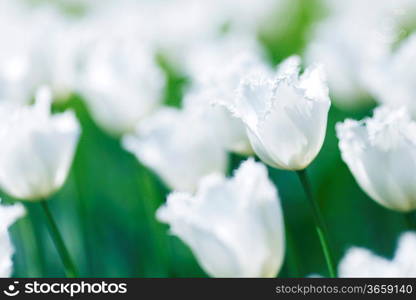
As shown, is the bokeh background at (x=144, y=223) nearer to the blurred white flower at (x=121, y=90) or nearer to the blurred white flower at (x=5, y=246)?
the blurred white flower at (x=121, y=90)

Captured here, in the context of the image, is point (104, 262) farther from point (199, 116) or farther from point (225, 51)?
point (225, 51)

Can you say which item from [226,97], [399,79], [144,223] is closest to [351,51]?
[399,79]

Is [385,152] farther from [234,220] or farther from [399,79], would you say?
[399,79]

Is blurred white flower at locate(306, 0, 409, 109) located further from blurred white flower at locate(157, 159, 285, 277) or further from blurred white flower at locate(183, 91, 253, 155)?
blurred white flower at locate(157, 159, 285, 277)

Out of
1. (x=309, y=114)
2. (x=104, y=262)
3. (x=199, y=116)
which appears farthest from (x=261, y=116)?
(x=104, y=262)

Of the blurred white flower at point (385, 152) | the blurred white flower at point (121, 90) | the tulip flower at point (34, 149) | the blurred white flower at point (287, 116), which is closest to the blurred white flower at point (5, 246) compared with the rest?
the tulip flower at point (34, 149)

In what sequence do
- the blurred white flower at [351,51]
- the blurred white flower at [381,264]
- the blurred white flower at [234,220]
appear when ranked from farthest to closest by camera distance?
1. the blurred white flower at [351,51]
2. the blurred white flower at [234,220]
3. the blurred white flower at [381,264]
